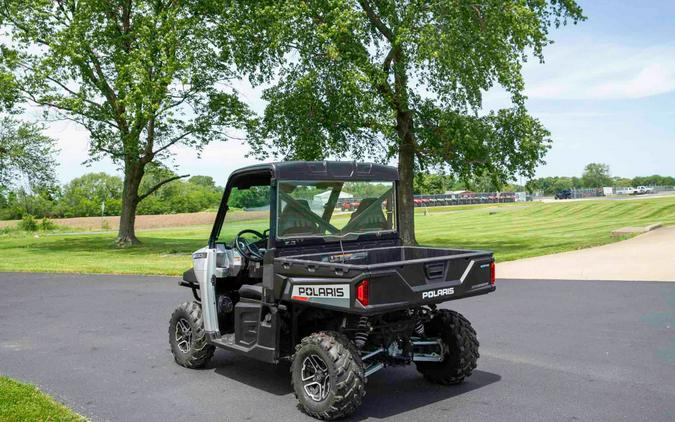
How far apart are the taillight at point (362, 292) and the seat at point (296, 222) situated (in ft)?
4.40

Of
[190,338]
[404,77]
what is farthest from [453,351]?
[404,77]

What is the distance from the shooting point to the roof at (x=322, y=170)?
6.22 metres

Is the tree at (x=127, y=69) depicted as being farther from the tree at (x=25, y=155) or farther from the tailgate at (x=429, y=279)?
the tailgate at (x=429, y=279)

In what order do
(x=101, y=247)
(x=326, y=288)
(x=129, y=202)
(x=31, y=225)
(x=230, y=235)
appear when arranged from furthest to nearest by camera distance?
(x=31, y=225) → (x=129, y=202) → (x=101, y=247) → (x=230, y=235) → (x=326, y=288)

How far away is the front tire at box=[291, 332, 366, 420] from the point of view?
5.27 metres

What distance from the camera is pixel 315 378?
5562 millimetres

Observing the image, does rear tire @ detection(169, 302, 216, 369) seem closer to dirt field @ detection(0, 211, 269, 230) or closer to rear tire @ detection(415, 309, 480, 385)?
rear tire @ detection(415, 309, 480, 385)

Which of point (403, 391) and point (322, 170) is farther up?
point (322, 170)

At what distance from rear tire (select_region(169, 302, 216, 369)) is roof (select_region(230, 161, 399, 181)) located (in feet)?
5.35

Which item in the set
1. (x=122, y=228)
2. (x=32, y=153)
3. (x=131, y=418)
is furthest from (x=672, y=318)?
(x=32, y=153)

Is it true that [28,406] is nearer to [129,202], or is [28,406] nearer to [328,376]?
[328,376]

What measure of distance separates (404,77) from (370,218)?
53.8ft

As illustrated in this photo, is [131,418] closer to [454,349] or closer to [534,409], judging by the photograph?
[454,349]

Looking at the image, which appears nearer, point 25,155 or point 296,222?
point 296,222
